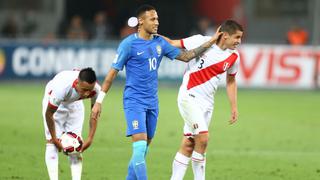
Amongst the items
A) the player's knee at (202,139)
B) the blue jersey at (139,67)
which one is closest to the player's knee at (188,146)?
the player's knee at (202,139)

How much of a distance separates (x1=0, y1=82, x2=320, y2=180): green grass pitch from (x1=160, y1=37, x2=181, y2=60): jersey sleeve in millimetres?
2282

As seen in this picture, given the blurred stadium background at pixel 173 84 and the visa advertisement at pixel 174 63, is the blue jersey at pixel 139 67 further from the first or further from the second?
the visa advertisement at pixel 174 63

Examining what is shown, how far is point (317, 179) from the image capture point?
13.1m

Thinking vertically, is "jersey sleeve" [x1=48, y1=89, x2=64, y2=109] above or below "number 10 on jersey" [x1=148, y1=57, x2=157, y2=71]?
below

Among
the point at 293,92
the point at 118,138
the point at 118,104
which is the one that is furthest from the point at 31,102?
the point at 293,92

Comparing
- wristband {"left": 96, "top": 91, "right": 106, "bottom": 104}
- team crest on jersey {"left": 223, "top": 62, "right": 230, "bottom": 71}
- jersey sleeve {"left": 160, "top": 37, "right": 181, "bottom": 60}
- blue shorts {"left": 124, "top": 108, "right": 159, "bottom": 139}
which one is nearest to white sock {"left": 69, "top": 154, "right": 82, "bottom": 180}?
blue shorts {"left": 124, "top": 108, "right": 159, "bottom": 139}

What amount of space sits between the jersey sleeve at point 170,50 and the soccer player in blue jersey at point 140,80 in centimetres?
5

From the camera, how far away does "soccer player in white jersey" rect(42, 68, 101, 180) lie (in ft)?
36.0

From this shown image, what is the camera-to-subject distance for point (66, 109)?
38.5ft

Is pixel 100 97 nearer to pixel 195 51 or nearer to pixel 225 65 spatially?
pixel 195 51

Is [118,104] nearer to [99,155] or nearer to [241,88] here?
[241,88]

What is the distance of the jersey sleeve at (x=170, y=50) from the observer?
11312 mm

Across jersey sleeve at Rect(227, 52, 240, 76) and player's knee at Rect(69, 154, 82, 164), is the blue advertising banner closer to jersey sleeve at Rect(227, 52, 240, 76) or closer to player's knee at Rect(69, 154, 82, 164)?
jersey sleeve at Rect(227, 52, 240, 76)

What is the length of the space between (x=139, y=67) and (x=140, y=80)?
0.53 ft
